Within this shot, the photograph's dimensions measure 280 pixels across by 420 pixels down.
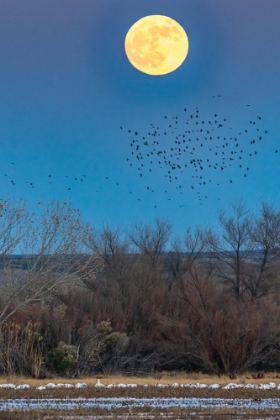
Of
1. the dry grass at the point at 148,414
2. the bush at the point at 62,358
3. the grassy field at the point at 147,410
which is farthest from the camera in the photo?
the bush at the point at 62,358

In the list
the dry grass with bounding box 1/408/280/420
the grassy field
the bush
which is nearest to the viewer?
the dry grass with bounding box 1/408/280/420

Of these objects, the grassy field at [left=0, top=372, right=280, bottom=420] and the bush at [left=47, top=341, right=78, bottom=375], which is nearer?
the grassy field at [left=0, top=372, right=280, bottom=420]

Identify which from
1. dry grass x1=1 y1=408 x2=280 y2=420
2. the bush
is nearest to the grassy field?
dry grass x1=1 y1=408 x2=280 y2=420

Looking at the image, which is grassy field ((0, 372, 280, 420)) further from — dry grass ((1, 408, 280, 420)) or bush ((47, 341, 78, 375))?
bush ((47, 341, 78, 375))

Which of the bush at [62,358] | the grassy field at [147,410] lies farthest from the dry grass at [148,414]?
the bush at [62,358]

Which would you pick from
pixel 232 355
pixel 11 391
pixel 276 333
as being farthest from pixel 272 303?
pixel 11 391

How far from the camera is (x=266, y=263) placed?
44469 mm

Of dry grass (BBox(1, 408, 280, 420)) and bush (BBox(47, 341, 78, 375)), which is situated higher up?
bush (BBox(47, 341, 78, 375))

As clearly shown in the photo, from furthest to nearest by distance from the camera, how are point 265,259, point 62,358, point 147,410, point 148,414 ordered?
point 265,259
point 62,358
point 147,410
point 148,414

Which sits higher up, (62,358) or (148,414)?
(62,358)

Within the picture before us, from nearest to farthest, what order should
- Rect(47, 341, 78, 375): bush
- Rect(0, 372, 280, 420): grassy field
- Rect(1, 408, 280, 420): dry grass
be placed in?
Rect(1, 408, 280, 420): dry grass < Rect(0, 372, 280, 420): grassy field < Rect(47, 341, 78, 375): bush

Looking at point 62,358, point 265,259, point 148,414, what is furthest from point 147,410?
point 265,259

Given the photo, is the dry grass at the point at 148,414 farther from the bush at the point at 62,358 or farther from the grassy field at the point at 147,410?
the bush at the point at 62,358

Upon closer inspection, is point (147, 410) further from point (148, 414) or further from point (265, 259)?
point (265, 259)
